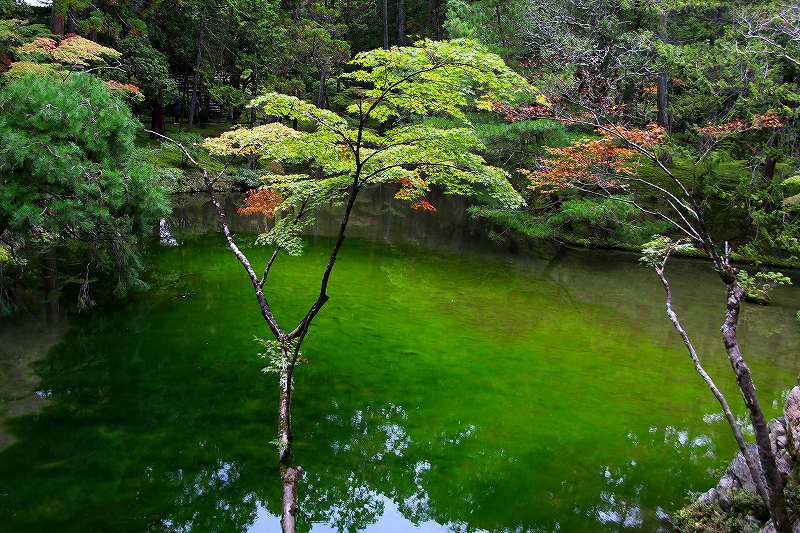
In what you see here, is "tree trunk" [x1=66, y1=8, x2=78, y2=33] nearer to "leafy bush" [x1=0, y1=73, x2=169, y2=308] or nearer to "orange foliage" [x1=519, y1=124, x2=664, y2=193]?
"leafy bush" [x1=0, y1=73, x2=169, y2=308]

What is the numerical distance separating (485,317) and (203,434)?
5150 millimetres

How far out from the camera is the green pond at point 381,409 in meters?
4.38

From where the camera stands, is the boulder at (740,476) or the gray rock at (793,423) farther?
the boulder at (740,476)

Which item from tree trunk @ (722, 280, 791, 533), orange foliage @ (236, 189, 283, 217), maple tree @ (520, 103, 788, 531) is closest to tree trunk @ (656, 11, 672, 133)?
maple tree @ (520, 103, 788, 531)

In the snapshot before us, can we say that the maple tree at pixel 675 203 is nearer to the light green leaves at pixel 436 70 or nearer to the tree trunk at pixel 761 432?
the tree trunk at pixel 761 432

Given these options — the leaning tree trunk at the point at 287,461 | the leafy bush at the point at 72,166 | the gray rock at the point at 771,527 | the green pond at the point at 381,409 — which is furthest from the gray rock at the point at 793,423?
the leafy bush at the point at 72,166

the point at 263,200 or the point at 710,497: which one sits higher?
the point at 263,200

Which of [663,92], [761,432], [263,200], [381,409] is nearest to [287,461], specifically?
[381,409]

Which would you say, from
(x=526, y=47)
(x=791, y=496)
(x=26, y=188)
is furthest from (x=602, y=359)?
(x=526, y=47)

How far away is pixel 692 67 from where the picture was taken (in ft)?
40.4

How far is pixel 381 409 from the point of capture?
588 cm

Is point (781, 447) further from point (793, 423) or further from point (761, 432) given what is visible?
point (761, 432)

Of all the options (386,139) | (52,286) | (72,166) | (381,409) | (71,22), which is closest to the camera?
(386,139)

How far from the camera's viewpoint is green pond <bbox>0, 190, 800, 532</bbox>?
4.38 meters
